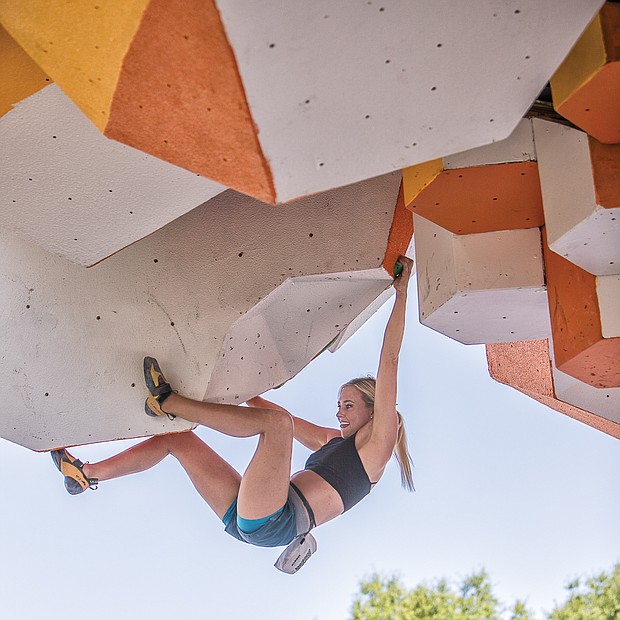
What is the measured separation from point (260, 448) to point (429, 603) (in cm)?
826

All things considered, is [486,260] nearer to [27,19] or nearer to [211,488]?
[27,19]

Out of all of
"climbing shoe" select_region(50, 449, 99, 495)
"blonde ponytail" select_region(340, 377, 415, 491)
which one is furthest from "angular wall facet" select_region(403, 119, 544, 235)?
"climbing shoe" select_region(50, 449, 99, 495)

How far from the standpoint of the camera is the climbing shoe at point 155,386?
9.77 ft

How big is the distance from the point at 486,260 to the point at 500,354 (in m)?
1.21

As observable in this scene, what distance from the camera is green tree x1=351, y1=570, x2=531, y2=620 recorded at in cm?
1045

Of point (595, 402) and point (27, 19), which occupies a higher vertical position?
point (595, 402)

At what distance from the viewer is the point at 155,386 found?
2.97 m

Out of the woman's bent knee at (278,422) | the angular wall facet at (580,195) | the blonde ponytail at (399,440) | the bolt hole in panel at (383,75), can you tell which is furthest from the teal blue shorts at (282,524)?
the bolt hole in panel at (383,75)

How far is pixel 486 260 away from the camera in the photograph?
2.48 meters

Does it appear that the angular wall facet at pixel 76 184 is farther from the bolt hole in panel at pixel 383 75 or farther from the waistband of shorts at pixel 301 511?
the waistband of shorts at pixel 301 511

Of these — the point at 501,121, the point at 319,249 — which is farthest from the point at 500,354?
the point at 501,121

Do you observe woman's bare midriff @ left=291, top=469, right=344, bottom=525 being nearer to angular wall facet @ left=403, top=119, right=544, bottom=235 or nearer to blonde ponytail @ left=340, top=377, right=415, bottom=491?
blonde ponytail @ left=340, top=377, right=415, bottom=491

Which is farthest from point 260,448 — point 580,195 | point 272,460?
point 580,195

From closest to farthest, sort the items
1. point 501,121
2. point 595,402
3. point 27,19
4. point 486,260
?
1. point 27,19
2. point 501,121
3. point 486,260
4. point 595,402
